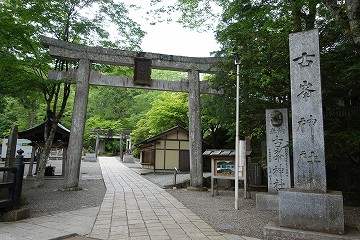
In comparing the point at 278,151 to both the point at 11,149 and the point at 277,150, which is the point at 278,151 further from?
the point at 11,149

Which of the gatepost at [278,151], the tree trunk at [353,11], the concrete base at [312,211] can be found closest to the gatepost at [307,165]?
the concrete base at [312,211]

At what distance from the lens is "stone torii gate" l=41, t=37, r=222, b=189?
922cm

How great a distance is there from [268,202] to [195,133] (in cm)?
466

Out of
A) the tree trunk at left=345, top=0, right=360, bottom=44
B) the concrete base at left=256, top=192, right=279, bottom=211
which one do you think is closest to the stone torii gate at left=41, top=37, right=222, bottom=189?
the concrete base at left=256, top=192, right=279, bottom=211

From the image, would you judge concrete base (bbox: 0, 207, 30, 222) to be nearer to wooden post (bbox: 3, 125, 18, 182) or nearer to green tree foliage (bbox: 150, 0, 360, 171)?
wooden post (bbox: 3, 125, 18, 182)

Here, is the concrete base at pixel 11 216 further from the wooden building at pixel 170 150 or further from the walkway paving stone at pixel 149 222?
the wooden building at pixel 170 150

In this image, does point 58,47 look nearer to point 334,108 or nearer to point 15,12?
point 15,12

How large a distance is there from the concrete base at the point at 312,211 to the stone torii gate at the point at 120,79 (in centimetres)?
587

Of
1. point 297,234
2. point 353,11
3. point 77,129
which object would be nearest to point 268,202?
point 297,234

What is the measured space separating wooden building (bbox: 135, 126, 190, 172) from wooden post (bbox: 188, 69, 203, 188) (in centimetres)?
915

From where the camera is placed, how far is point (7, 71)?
7867mm

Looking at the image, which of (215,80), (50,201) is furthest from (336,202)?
(50,201)

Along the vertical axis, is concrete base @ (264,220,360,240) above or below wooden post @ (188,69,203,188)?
below

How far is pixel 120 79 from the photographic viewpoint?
33.4ft
